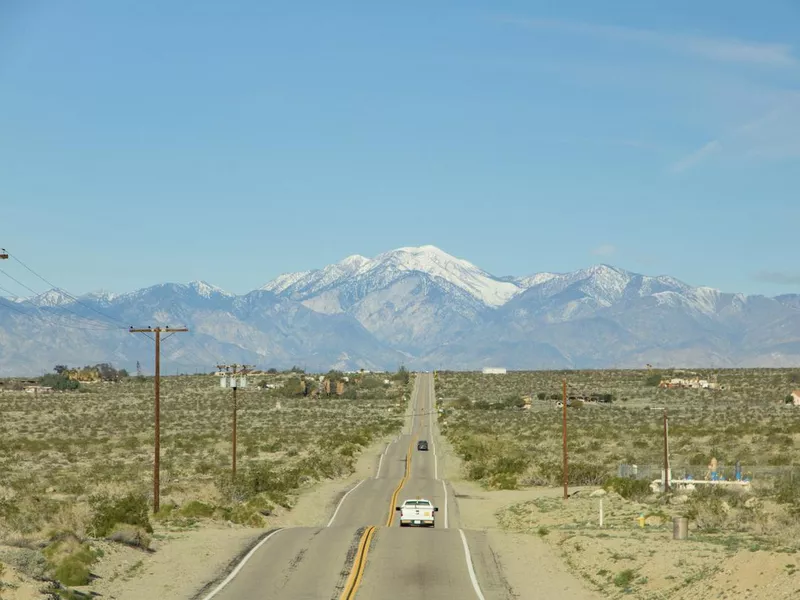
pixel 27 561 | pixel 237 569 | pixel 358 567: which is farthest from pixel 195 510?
pixel 27 561

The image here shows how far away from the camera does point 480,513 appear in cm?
6244

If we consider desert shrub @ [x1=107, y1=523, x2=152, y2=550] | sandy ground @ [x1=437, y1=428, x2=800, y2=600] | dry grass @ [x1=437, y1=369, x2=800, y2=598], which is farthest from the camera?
desert shrub @ [x1=107, y1=523, x2=152, y2=550]

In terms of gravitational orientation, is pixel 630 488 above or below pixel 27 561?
below

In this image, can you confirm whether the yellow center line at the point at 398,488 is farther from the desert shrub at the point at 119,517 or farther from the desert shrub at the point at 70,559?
the desert shrub at the point at 70,559

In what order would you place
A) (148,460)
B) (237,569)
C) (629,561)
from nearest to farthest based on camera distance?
(237,569), (629,561), (148,460)

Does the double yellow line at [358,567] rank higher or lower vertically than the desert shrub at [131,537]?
lower

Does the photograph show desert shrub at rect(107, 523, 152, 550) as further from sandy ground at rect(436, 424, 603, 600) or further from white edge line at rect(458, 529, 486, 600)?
sandy ground at rect(436, 424, 603, 600)

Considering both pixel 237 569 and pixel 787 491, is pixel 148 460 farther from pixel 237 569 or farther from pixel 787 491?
pixel 237 569

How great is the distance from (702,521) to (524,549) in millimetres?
8586

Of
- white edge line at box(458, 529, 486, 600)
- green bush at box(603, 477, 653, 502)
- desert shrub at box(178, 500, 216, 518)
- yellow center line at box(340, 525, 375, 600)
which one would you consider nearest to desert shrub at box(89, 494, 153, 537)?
desert shrub at box(178, 500, 216, 518)

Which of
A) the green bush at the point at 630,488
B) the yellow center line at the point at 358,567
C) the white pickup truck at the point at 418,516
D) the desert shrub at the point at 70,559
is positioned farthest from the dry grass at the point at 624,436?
the desert shrub at the point at 70,559

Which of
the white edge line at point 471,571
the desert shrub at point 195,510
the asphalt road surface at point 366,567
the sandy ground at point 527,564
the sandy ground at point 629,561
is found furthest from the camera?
the desert shrub at point 195,510

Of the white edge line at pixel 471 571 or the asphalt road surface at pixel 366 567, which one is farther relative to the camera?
the white edge line at pixel 471 571

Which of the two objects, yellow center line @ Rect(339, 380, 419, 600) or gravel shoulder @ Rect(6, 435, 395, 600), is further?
yellow center line @ Rect(339, 380, 419, 600)
